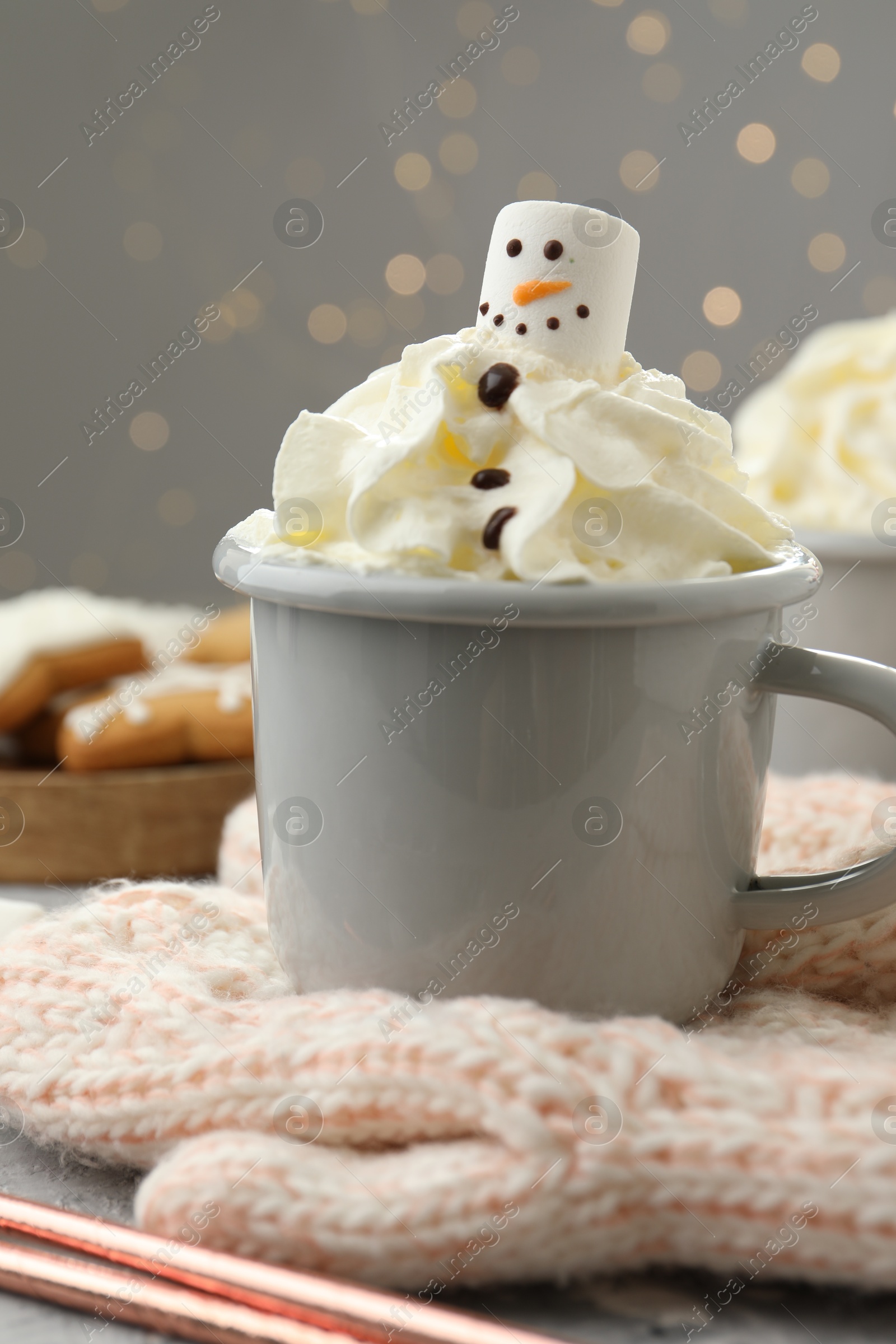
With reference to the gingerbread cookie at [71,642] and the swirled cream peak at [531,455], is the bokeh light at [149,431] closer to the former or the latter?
the gingerbread cookie at [71,642]

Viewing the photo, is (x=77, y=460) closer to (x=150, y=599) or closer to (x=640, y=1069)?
(x=150, y=599)

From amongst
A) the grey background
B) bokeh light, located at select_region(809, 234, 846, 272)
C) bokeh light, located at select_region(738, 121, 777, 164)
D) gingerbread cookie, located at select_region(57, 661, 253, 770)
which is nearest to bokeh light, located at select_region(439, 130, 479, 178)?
the grey background

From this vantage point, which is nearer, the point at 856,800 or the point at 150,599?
the point at 856,800

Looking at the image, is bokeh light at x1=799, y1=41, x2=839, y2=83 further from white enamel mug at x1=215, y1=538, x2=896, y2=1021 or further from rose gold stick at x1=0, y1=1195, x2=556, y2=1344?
rose gold stick at x1=0, y1=1195, x2=556, y2=1344

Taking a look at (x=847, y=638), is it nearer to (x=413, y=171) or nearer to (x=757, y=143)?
(x=757, y=143)

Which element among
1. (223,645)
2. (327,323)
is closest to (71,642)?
(223,645)

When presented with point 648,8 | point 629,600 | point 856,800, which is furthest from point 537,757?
point 648,8

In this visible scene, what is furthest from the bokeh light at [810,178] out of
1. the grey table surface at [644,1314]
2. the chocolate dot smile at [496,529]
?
the grey table surface at [644,1314]
